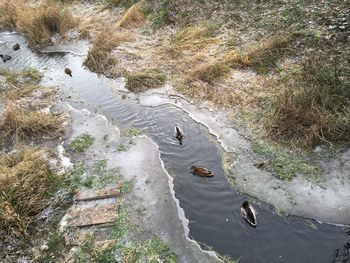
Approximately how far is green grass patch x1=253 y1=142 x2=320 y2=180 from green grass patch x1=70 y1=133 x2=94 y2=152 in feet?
8.94

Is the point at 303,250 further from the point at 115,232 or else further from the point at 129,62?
the point at 129,62

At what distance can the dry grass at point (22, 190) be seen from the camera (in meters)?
4.82

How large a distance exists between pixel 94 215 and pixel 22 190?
1054mm

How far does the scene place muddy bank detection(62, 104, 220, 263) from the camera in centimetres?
447

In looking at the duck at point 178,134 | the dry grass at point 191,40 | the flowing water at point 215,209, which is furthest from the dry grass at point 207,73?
the duck at point 178,134

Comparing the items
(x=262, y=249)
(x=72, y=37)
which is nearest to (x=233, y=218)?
(x=262, y=249)

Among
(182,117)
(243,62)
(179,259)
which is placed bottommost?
(179,259)

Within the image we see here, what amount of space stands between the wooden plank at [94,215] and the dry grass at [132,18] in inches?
254

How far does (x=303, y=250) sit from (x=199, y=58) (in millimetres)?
4921

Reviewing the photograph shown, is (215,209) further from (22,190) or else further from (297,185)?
(22,190)

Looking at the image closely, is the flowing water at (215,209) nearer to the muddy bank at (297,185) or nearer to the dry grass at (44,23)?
the muddy bank at (297,185)

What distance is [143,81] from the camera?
789 cm

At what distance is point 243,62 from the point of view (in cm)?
772

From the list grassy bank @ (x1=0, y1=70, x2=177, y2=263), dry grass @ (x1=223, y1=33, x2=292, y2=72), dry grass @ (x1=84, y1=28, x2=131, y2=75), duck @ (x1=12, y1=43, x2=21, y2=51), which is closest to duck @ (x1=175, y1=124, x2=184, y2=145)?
grassy bank @ (x1=0, y1=70, x2=177, y2=263)
